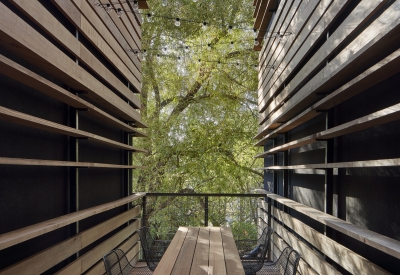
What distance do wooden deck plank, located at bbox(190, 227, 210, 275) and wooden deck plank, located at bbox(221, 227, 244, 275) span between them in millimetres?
151

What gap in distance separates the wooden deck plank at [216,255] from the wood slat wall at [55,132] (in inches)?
39.9

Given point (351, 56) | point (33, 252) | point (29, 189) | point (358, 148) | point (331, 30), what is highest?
point (331, 30)

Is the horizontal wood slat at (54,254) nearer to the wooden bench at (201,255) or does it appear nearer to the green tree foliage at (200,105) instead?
the wooden bench at (201,255)

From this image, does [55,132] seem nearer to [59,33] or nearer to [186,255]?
[59,33]

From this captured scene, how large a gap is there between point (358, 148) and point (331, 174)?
1.50ft

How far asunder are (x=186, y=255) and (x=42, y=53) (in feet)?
5.94

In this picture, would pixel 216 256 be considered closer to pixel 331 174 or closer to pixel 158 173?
pixel 331 174

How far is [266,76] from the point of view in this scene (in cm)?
512

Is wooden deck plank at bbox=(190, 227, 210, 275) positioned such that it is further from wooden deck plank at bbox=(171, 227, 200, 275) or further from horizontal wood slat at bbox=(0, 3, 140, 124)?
horizontal wood slat at bbox=(0, 3, 140, 124)

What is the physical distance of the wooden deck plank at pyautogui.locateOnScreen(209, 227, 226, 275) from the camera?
7.67 ft

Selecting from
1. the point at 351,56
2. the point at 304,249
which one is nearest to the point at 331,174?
the point at 304,249

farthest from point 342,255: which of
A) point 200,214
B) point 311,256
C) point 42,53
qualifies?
Result: point 200,214

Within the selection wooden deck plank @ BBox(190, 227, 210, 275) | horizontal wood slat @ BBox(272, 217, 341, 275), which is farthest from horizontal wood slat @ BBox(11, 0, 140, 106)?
horizontal wood slat @ BBox(272, 217, 341, 275)

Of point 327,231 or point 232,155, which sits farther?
point 232,155
